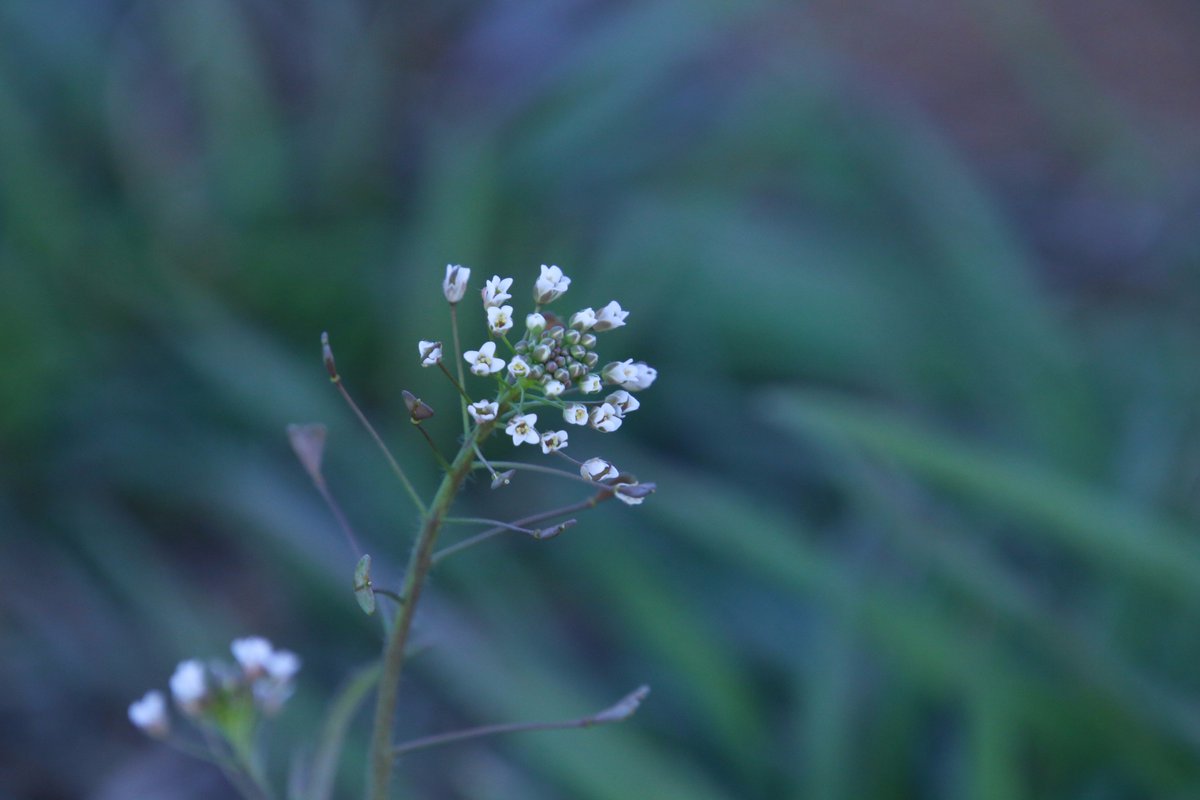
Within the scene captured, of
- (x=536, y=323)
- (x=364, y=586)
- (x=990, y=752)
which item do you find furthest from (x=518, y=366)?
(x=990, y=752)

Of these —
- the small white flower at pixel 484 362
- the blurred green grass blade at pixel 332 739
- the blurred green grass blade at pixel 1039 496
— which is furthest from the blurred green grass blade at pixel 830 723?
the small white flower at pixel 484 362

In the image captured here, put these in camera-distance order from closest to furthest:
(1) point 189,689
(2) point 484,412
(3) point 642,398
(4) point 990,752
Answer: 1. (2) point 484,412
2. (1) point 189,689
3. (4) point 990,752
4. (3) point 642,398

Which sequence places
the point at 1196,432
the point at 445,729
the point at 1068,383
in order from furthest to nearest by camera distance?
the point at 1068,383 < the point at 1196,432 < the point at 445,729

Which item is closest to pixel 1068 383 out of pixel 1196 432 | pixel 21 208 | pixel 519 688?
pixel 1196 432

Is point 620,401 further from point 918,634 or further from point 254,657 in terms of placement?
point 918,634

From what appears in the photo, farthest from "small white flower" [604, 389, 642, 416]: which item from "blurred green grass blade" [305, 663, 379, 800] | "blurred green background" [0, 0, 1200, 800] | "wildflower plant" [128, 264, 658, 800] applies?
"blurred green background" [0, 0, 1200, 800]

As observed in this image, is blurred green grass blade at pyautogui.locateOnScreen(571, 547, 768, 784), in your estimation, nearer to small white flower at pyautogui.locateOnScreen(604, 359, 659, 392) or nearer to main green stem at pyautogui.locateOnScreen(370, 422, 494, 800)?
main green stem at pyautogui.locateOnScreen(370, 422, 494, 800)

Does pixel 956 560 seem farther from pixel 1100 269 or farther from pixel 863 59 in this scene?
pixel 863 59
